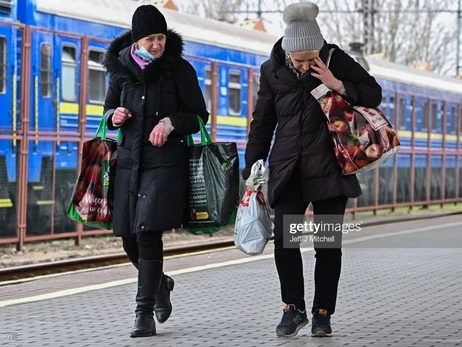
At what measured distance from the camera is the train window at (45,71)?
1459 cm

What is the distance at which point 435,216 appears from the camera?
23.0 metres

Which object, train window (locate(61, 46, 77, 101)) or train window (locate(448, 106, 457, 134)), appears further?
train window (locate(448, 106, 457, 134))

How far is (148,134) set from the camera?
6.86m

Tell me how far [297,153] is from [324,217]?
0.40 meters

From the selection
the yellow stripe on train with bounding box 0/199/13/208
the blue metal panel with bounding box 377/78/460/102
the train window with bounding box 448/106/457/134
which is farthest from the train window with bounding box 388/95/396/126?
the yellow stripe on train with bounding box 0/199/13/208

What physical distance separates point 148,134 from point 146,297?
0.94m

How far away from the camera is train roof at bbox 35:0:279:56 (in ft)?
51.2

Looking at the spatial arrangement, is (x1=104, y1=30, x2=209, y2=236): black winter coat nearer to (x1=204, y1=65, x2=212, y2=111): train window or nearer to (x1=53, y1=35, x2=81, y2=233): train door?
(x1=53, y1=35, x2=81, y2=233): train door

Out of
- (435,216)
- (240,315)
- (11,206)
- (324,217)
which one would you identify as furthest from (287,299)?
(435,216)

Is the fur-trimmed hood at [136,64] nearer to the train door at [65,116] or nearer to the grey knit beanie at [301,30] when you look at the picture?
the grey knit beanie at [301,30]

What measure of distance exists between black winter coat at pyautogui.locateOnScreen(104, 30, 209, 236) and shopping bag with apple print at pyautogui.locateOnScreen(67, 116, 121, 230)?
0.11m

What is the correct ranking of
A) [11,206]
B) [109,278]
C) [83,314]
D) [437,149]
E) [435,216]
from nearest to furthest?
1. [83,314]
2. [109,278]
3. [11,206]
4. [435,216]
5. [437,149]

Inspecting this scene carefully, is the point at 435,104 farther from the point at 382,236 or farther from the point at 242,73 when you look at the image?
the point at 382,236

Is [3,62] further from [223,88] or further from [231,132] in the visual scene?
[231,132]
